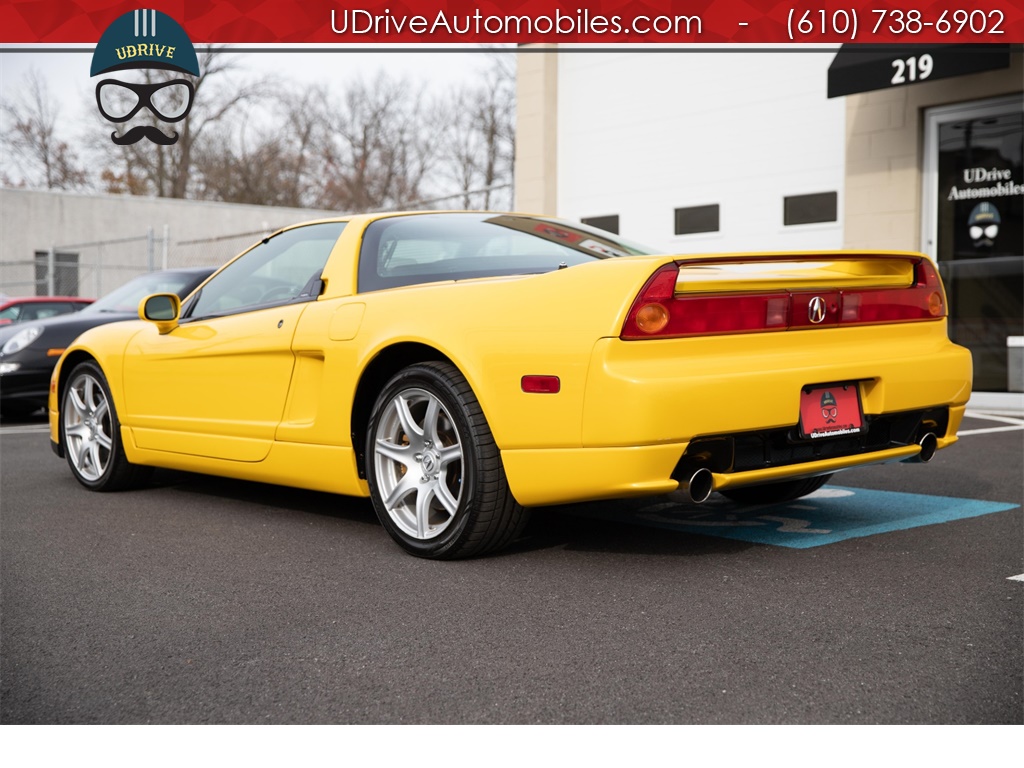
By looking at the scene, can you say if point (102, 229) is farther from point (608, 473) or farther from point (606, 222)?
point (608, 473)

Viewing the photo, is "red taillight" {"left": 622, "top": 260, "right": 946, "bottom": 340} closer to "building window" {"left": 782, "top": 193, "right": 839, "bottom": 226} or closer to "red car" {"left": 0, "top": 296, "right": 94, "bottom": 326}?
"building window" {"left": 782, "top": 193, "right": 839, "bottom": 226}

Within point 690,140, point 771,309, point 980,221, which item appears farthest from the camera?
point 690,140

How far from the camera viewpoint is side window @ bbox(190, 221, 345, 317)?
16.0 ft

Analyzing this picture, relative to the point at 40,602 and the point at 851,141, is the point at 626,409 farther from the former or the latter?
the point at 851,141

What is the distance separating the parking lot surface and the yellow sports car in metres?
0.30

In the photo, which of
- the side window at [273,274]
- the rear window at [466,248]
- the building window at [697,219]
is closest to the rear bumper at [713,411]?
the rear window at [466,248]

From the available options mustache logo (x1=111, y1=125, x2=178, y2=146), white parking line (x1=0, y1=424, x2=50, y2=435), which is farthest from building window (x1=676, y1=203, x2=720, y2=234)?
mustache logo (x1=111, y1=125, x2=178, y2=146)

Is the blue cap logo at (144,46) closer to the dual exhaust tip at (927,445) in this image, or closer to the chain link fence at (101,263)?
the dual exhaust tip at (927,445)

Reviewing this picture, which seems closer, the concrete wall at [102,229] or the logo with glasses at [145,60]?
the logo with glasses at [145,60]

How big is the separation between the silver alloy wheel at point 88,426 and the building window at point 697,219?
9057 millimetres

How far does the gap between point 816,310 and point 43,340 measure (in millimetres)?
7524

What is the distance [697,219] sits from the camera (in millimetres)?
13805

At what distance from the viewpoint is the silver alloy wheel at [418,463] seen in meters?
4.00
